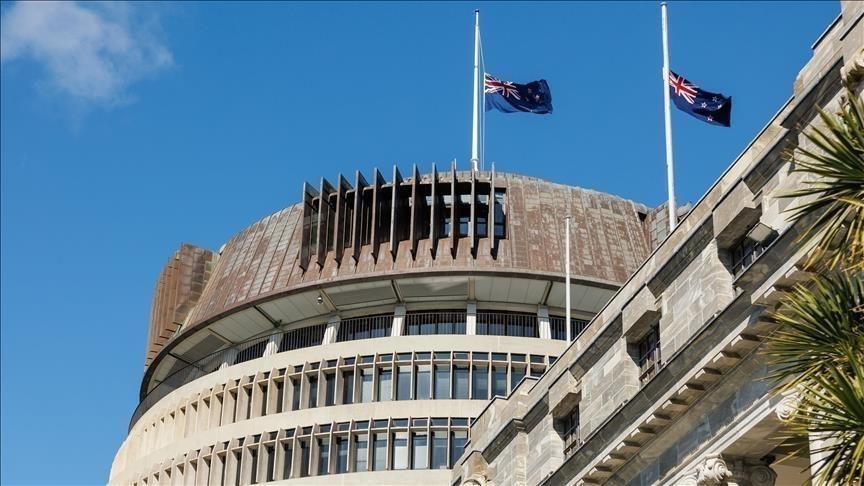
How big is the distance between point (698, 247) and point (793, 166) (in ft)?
14.9

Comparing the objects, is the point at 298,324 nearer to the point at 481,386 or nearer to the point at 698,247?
the point at 481,386

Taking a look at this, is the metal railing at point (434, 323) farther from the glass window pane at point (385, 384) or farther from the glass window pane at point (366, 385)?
the glass window pane at point (366, 385)

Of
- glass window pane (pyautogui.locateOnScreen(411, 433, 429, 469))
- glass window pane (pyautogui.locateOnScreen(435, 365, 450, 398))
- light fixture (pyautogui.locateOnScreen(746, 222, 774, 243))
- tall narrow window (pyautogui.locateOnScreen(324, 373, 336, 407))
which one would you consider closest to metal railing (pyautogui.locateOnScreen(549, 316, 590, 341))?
glass window pane (pyautogui.locateOnScreen(435, 365, 450, 398))

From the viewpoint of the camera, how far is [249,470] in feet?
271

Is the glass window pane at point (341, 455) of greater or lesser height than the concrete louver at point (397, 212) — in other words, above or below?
below

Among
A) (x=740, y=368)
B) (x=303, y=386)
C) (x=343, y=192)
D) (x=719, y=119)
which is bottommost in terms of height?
(x=740, y=368)

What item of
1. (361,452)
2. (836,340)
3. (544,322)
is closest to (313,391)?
(361,452)

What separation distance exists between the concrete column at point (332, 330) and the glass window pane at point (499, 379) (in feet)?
33.9

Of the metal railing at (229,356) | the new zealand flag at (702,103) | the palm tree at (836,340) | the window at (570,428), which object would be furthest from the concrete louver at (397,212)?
the palm tree at (836,340)

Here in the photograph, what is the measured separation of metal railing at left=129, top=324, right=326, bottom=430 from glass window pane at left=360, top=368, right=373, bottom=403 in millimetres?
4903

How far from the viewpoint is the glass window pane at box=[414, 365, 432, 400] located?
3223 inches

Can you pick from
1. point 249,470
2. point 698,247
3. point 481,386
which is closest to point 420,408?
point 481,386

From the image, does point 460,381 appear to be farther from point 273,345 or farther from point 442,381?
point 273,345

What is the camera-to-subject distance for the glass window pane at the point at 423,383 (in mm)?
81875
